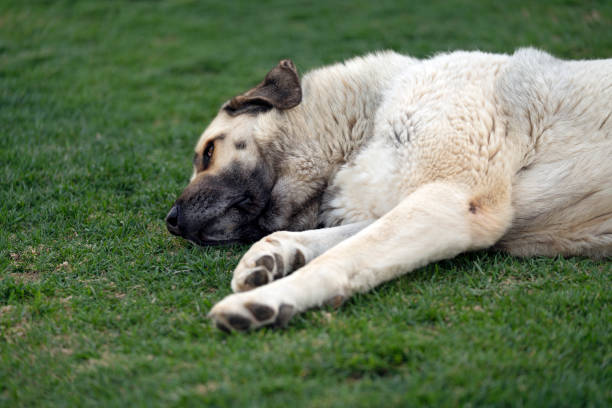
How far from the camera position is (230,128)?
391 cm

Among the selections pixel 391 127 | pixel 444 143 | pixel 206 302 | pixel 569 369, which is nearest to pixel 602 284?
pixel 569 369

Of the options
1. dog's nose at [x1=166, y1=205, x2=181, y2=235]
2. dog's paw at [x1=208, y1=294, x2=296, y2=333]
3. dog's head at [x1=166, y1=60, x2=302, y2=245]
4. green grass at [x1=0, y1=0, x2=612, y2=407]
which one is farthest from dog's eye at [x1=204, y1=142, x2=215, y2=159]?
dog's paw at [x1=208, y1=294, x2=296, y2=333]

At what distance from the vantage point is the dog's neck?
3756mm

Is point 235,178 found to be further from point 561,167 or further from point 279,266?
point 561,167

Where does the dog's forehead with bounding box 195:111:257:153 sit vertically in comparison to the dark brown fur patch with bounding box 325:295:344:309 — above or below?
above

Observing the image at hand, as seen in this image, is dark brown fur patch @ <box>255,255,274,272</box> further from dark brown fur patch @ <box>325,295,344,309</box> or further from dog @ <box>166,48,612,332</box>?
dark brown fur patch @ <box>325,295,344,309</box>

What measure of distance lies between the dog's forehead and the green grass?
78 centimetres

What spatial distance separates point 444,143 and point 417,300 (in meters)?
0.94

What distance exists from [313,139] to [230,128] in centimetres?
60

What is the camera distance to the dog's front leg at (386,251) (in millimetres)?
2600

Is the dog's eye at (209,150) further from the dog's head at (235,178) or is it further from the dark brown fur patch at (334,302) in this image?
the dark brown fur patch at (334,302)

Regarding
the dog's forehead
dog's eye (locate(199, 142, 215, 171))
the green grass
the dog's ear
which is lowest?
the green grass

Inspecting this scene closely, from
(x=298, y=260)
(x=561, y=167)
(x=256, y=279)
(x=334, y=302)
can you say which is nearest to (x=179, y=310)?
(x=256, y=279)

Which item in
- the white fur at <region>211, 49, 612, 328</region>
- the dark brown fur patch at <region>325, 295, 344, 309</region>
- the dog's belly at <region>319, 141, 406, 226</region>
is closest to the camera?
the dark brown fur patch at <region>325, 295, 344, 309</region>
